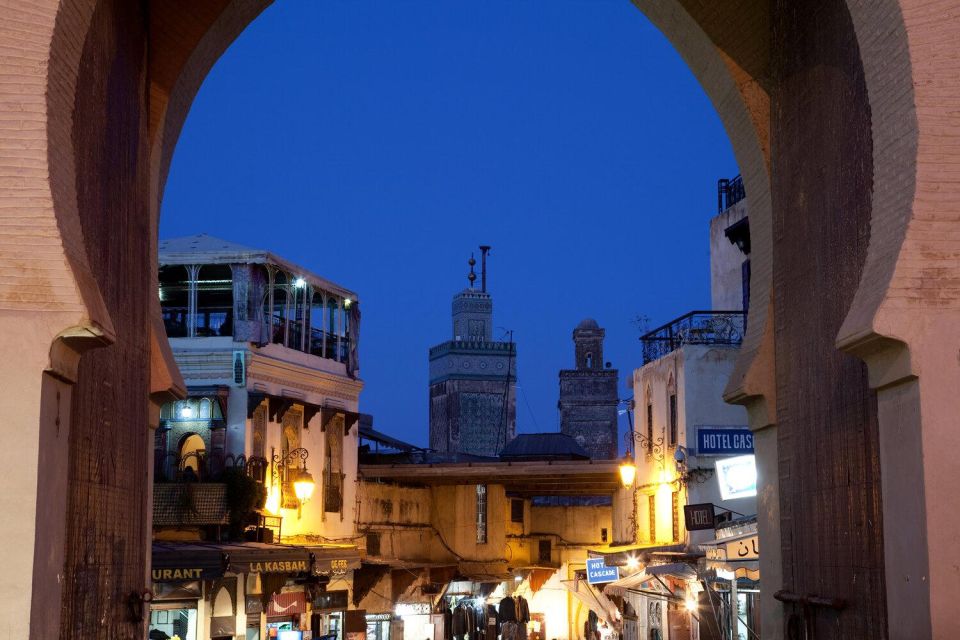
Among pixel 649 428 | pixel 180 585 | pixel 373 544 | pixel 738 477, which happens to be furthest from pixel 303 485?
pixel 373 544

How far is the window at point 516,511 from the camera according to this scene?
1506 inches

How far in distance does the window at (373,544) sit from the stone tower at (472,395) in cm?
2932

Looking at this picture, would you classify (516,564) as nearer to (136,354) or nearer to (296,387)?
(296,387)

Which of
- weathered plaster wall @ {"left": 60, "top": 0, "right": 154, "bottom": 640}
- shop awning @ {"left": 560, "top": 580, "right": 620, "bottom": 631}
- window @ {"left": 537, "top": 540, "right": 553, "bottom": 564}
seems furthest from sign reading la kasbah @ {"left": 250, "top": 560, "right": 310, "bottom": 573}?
window @ {"left": 537, "top": 540, "right": 553, "bottom": 564}

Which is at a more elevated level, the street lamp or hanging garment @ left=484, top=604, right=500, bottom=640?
the street lamp

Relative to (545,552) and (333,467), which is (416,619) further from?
(545,552)

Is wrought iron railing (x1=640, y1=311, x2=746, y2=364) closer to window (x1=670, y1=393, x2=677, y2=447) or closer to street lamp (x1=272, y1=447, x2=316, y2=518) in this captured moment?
window (x1=670, y1=393, x2=677, y2=447)

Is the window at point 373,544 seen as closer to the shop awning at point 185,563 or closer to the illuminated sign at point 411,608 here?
the illuminated sign at point 411,608

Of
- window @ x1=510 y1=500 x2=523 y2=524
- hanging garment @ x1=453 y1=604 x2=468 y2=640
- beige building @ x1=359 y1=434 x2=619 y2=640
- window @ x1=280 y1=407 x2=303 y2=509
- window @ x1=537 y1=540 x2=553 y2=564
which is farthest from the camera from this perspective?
window @ x1=537 y1=540 x2=553 y2=564

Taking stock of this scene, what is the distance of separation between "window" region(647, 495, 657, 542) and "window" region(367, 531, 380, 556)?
6.42m

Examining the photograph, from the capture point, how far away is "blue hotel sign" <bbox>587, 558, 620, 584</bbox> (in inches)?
944

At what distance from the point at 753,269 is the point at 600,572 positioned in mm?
15159

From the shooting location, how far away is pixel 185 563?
1820 centimetres

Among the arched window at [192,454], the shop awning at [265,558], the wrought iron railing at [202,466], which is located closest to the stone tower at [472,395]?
the arched window at [192,454]
